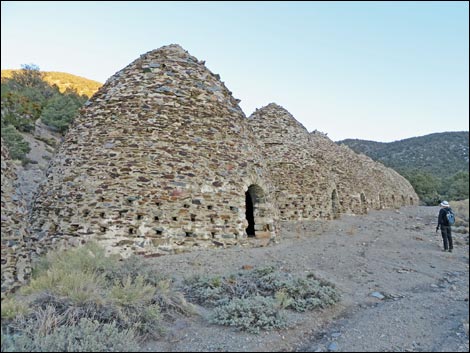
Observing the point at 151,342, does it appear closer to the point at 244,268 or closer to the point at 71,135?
the point at 244,268

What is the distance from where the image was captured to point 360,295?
5645 mm

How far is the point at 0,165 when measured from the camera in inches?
180

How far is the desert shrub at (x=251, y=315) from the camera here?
4047mm

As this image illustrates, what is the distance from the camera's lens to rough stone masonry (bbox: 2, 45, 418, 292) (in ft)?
24.0

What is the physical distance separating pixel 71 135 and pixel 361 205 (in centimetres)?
1737

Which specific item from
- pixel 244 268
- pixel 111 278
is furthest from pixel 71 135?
pixel 244 268

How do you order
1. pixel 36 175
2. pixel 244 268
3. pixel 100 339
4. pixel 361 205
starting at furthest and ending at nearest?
pixel 361 205 < pixel 36 175 < pixel 244 268 < pixel 100 339

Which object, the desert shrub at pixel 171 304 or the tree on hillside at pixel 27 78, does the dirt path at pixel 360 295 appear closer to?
the desert shrub at pixel 171 304

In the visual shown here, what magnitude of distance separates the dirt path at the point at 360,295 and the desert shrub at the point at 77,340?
0.30 m

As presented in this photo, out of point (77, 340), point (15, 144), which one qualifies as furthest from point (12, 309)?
point (15, 144)

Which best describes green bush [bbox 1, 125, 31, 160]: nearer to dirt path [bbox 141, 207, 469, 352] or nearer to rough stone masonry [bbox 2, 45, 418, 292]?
rough stone masonry [bbox 2, 45, 418, 292]

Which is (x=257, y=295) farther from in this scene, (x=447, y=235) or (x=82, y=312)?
(x=447, y=235)

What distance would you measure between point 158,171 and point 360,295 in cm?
453

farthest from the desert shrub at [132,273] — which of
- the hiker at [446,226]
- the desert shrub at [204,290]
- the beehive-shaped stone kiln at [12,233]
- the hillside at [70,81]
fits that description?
the hillside at [70,81]
